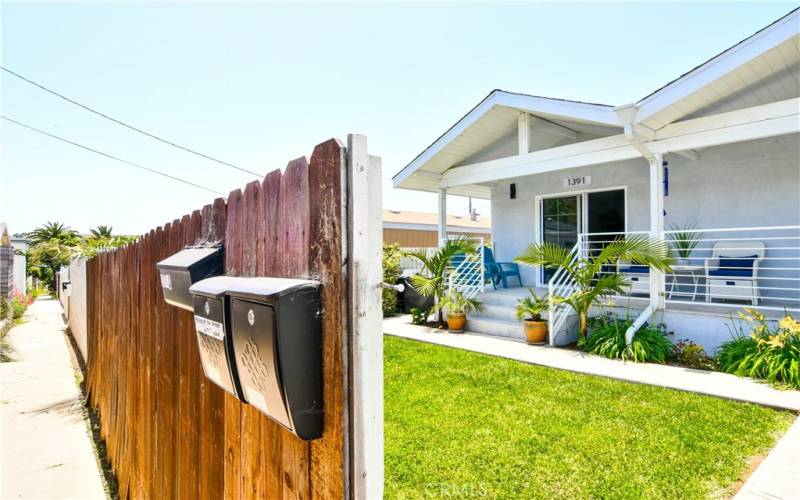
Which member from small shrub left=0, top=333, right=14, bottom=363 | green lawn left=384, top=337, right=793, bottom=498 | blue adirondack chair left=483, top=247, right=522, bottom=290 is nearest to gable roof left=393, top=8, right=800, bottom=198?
blue adirondack chair left=483, top=247, right=522, bottom=290

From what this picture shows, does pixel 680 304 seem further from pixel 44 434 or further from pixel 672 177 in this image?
pixel 44 434

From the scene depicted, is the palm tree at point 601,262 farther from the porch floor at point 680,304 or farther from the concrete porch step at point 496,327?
the concrete porch step at point 496,327

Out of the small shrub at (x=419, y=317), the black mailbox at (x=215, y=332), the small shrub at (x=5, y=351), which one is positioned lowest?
the small shrub at (x=5, y=351)

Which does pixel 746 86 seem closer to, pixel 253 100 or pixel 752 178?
pixel 752 178

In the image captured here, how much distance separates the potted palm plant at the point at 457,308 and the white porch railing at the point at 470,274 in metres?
0.23

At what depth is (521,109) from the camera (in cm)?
807

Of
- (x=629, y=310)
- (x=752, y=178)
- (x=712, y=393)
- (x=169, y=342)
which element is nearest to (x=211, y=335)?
(x=169, y=342)

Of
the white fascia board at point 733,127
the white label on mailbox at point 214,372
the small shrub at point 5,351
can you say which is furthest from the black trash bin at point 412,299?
the white label on mailbox at point 214,372

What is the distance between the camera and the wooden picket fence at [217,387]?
0.84m

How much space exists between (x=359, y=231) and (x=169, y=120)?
1542cm

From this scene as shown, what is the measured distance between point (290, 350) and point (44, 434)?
5.09 metres

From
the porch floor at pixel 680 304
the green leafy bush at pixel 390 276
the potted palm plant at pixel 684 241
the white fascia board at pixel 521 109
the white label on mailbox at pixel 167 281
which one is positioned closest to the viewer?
the white label on mailbox at pixel 167 281

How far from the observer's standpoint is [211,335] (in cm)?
116

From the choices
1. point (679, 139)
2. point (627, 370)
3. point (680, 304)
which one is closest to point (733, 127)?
point (679, 139)
